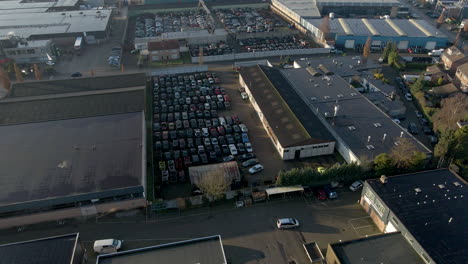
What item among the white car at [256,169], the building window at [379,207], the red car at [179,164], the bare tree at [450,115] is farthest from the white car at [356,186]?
the red car at [179,164]

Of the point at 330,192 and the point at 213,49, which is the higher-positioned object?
the point at 213,49

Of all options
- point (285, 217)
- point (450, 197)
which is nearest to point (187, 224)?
point (285, 217)

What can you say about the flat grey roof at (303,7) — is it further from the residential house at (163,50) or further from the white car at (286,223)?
the white car at (286,223)

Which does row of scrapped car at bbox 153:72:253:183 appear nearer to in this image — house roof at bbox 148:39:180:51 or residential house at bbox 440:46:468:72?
house roof at bbox 148:39:180:51

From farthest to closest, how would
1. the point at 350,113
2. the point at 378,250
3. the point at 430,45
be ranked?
1. the point at 430,45
2. the point at 350,113
3. the point at 378,250

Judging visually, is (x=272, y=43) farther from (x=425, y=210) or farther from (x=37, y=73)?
(x=425, y=210)

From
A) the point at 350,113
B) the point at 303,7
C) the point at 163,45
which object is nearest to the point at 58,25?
the point at 163,45
